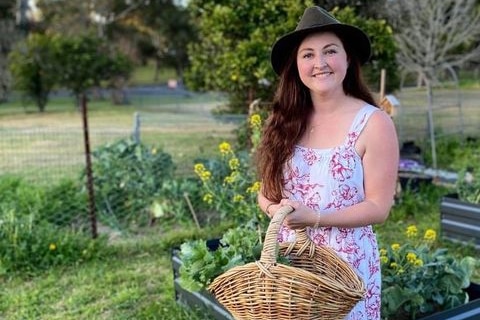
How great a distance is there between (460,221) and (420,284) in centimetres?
201

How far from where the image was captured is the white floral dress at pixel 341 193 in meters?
1.89

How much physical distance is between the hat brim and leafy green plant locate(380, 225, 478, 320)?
126 centimetres

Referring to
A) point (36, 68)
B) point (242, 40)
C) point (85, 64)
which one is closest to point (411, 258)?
point (242, 40)

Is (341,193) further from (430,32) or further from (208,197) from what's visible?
(430,32)

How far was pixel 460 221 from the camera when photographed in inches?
185

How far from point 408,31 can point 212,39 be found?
404 centimetres

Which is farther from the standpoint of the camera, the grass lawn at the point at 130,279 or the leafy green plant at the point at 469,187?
the leafy green plant at the point at 469,187

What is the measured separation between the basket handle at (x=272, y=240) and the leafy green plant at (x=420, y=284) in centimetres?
130

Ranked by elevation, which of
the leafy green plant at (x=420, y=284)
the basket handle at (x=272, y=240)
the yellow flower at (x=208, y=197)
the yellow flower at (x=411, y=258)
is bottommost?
the leafy green plant at (x=420, y=284)

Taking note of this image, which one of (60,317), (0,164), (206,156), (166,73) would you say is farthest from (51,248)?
(166,73)

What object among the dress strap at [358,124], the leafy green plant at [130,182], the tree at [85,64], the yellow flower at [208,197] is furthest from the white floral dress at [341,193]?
the tree at [85,64]

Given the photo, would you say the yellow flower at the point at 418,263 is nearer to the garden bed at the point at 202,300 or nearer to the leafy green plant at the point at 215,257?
the leafy green plant at the point at 215,257

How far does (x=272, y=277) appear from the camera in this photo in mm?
1616

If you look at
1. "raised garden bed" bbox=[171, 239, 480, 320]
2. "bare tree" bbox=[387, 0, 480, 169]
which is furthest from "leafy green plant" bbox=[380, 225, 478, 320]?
"bare tree" bbox=[387, 0, 480, 169]
